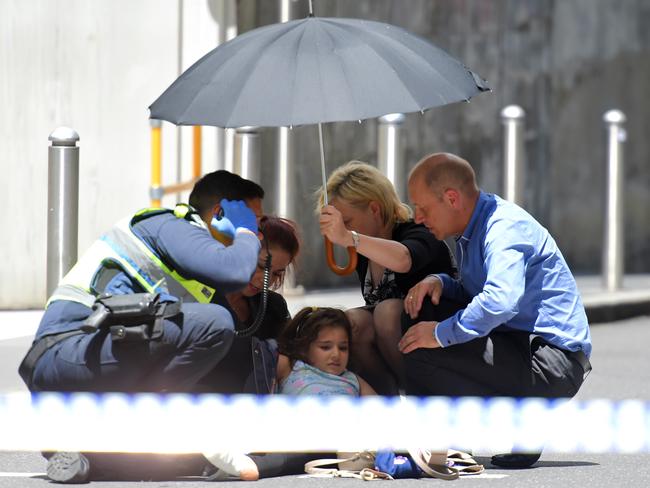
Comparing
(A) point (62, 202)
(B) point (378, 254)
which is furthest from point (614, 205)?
(B) point (378, 254)

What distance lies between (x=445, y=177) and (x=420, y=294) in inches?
14.7

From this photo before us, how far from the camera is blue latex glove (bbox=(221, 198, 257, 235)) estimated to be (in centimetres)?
524

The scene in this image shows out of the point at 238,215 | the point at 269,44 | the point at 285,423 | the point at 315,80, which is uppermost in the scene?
the point at 269,44

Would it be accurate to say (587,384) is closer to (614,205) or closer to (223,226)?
(223,226)

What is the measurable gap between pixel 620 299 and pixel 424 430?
5.08 meters

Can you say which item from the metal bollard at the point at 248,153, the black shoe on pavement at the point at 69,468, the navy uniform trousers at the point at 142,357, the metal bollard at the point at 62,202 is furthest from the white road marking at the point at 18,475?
the metal bollard at the point at 248,153

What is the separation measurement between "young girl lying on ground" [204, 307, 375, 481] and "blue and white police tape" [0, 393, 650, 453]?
4 centimetres

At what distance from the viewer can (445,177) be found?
537cm

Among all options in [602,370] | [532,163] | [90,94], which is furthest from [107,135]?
[532,163]

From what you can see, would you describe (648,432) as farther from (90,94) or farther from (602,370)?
(90,94)

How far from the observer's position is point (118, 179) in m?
9.55

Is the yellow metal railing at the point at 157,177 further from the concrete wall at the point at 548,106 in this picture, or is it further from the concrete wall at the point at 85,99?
the concrete wall at the point at 548,106

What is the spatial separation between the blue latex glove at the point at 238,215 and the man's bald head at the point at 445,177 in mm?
538

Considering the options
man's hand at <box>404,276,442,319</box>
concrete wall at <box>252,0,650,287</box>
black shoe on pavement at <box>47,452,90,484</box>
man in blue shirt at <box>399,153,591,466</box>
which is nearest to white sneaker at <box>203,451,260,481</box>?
black shoe on pavement at <box>47,452,90,484</box>
